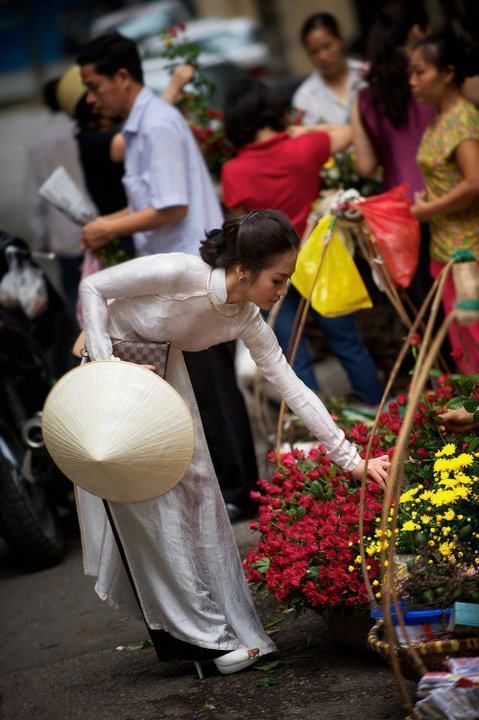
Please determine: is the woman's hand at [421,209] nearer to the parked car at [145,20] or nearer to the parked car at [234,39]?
the parked car at [234,39]

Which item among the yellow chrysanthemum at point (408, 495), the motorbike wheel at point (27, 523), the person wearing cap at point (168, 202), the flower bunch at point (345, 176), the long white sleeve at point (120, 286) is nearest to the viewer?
the yellow chrysanthemum at point (408, 495)

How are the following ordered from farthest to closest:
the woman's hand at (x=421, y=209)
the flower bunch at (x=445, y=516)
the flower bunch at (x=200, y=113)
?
1. the flower bunch at (x=200, y=113)
2. the woman's hand at (x=421, y=209)
3. the flower bunch at (x=445, y=516)

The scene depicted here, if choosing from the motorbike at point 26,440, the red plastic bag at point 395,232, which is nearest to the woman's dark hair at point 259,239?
the red plastic bag at point 395,232

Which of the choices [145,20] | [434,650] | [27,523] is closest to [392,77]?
[27,523]

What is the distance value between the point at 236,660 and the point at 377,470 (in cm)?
73

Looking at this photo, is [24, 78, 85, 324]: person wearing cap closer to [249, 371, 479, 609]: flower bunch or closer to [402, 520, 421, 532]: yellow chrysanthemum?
[249, 371, 479, 609]: flower bunch

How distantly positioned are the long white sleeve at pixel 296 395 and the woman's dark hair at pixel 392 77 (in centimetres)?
219

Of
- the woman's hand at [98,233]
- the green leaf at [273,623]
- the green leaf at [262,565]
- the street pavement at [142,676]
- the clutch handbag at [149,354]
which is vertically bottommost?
the green leaf at [273,623]

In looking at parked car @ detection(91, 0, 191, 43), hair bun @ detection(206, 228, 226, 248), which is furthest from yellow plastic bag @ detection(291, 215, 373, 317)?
parked car @ detection(91, 0, 191, 43)

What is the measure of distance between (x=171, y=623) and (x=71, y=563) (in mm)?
1732

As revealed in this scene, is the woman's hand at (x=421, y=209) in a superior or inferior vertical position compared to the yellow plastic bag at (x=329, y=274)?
superior

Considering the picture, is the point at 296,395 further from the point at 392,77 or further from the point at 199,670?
the point at 392,77

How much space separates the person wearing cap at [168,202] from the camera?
191 inches

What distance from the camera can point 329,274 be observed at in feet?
16.0
